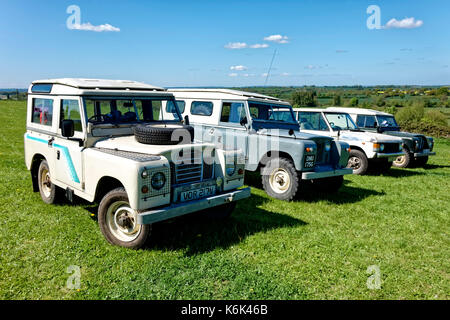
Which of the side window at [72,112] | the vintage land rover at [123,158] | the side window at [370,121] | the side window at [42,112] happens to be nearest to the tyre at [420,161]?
the side window at [370,121]

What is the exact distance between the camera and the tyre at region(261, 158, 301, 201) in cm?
684

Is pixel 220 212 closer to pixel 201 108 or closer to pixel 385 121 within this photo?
pixel 201 108

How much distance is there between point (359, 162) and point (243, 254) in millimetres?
7449

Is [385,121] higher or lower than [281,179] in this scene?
higher

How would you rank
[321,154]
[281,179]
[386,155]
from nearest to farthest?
[281,179] < [321,154] < [386,155]

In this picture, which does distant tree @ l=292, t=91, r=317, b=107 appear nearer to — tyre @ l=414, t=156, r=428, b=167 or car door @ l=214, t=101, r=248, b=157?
tyre @ l=414, t=156, r=428, b=167

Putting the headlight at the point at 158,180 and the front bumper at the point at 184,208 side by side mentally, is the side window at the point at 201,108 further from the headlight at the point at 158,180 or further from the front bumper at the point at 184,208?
the headlight at the point at 158,180

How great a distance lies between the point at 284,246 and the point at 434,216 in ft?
12.6

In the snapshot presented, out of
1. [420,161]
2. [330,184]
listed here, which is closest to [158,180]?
[330,184]

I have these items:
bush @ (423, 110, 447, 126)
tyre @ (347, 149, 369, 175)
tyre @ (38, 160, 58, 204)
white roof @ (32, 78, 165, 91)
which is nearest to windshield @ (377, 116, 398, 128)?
tyre @ (347, 149, 369, 175)

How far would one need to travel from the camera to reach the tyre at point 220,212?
5.48 metres

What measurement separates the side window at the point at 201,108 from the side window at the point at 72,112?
3.75 m

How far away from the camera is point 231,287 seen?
3.66 meters

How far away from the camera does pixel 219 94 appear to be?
8.17 m
